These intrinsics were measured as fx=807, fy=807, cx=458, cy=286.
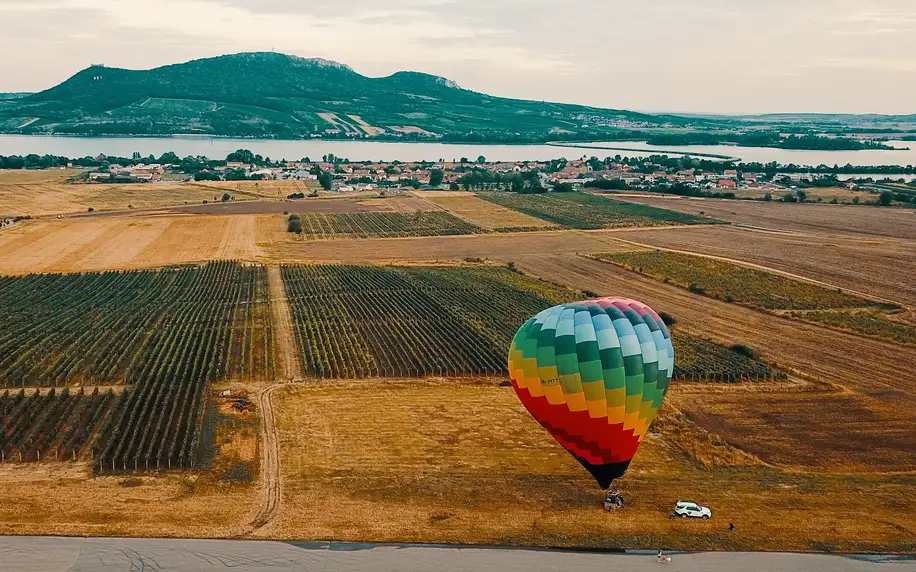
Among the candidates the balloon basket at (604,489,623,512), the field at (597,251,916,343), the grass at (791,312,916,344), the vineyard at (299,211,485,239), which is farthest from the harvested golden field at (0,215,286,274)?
the balloon basket at (604,489,623,512)

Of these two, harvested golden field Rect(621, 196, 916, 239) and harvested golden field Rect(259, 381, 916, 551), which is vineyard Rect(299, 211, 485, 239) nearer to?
harvested golden field Rect(621, 196, 916, 239)

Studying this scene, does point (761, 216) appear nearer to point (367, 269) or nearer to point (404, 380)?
point (367, 269)

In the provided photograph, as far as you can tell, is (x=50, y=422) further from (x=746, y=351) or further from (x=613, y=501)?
(x=746, y=351)

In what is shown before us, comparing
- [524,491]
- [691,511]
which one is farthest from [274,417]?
[691,511]

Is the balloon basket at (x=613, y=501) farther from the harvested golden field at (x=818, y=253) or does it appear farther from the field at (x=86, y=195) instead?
the field at (x=86, y=195)

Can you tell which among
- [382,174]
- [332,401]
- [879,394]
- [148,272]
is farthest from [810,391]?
[382,174]

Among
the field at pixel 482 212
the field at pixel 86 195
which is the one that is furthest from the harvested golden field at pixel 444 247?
the field at pixel 86 195

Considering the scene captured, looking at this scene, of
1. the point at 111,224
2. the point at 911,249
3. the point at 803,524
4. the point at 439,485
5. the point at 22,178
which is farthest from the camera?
the point at 22,178
